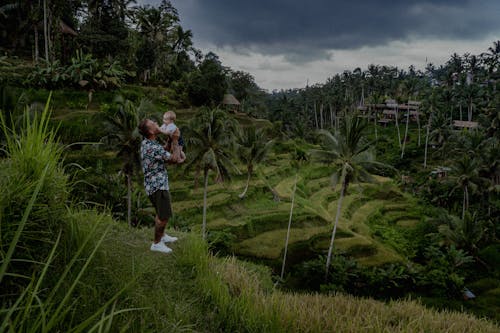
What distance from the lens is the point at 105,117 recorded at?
16453 millimetres

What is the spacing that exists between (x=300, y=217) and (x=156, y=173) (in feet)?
66.8

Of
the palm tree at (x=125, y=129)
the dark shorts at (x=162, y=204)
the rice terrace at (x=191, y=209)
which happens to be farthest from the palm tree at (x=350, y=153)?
the dark shorts at (x=162, y=204)

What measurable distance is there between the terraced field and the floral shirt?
1239cm

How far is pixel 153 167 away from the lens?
14.4ft

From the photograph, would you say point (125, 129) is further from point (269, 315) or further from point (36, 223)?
point (36, 223)

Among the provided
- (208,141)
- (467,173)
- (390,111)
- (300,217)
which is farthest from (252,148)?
(390,111)

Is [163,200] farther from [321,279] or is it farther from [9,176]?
[321,279]

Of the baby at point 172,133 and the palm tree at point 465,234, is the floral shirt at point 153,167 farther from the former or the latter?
the palm tree at point 465,234

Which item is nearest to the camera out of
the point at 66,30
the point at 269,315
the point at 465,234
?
Result: the point at 269,315

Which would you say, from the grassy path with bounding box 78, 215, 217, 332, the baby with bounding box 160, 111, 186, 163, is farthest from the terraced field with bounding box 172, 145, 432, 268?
the grassy path with bounding box 78, 215, 217, 332

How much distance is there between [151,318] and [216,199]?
75.1ft

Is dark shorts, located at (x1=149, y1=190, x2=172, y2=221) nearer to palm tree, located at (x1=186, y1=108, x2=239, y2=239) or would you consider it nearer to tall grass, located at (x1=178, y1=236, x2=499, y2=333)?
tall grass, located at (x1=178, y1=236, x2=499, y2=333)

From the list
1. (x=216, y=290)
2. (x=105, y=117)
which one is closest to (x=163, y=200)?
(x=216, y=290)

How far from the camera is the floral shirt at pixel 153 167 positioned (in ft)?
14.2
